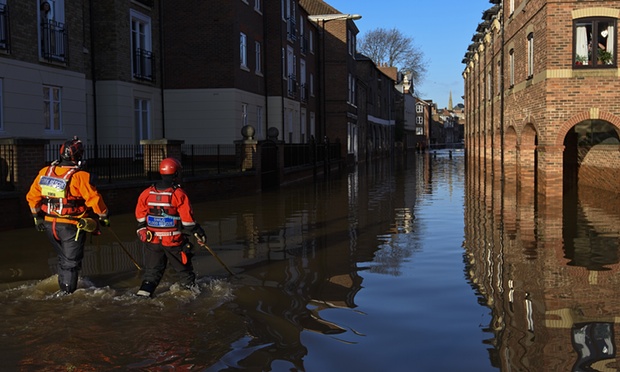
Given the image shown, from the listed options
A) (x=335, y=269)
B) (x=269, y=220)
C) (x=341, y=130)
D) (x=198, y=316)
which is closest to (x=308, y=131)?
(x=341, y=130)

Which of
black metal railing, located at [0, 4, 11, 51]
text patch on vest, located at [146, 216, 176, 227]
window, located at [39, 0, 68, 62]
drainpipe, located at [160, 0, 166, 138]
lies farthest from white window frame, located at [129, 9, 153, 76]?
text patch on vest, located at [146, 216, 176, 227]

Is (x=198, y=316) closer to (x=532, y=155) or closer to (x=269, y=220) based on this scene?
(x=269, y=220)

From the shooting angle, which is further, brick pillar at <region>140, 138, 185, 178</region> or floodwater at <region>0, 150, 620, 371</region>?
brick pillar at <region>140, 138, 185, 178</region>

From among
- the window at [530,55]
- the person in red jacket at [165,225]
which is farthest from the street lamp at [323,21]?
the person in red jacket at [165,225]

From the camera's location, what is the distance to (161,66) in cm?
2519

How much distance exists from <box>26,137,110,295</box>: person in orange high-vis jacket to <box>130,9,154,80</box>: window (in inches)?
667

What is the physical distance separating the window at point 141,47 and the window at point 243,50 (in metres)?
3.96

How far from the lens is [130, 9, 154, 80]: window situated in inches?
920

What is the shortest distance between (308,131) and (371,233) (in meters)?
28.4

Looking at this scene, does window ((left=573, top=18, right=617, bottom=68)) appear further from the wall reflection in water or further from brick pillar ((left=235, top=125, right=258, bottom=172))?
brick pillar ((left=235, top=125, right=258, bottom=172))

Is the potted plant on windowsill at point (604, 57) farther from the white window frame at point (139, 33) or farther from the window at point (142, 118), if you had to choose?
the window at point (142, 118)

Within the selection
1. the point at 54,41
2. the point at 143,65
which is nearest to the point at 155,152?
the point at 54,41

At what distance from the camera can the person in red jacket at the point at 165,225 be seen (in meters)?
6.55

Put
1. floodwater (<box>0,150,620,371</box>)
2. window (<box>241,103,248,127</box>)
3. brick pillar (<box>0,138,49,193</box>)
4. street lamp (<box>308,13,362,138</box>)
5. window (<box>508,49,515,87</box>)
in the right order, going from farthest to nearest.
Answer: street lamp (<box>308,13,362,138</box>)
window (<box>241,103,248,127</box>)
window (<box>508,49,515,87</box>)
brick pillar (<box>0,138,49,193</box>)
floodwater (<box>0,150,620,371</box>)
